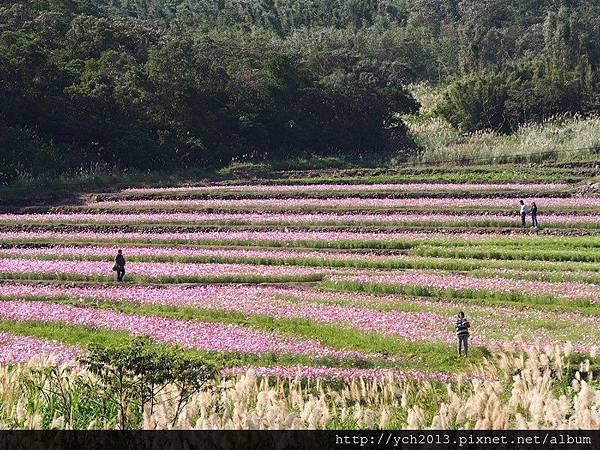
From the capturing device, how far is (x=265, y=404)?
11.7m

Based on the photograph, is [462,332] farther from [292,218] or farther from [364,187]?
[364,187]

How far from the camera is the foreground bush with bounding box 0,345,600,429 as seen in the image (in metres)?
10.3

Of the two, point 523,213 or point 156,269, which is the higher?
point 523,213

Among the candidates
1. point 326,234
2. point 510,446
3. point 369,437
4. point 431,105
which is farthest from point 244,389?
point 431,105

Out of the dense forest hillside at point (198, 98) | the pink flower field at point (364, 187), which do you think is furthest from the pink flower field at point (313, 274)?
the dense forest hillside at point (198, 98)

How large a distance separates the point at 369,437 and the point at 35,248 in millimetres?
30572

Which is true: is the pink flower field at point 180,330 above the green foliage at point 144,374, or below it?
below

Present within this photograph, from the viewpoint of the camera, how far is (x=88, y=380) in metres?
13.9

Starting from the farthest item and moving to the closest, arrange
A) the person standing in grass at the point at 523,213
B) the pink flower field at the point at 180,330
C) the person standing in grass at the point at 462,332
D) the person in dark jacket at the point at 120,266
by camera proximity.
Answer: the person standing in grass at the point at 523,213 → the person in dark jacket at the point at 120,266 → the pink flower field at the point at 180,330 → the person standing in grass at the point at 462,332

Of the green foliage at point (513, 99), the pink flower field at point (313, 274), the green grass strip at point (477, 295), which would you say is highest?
the green foliage at point (513, 99)

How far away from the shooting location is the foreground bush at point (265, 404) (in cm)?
1026

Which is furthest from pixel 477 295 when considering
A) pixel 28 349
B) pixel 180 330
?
pixel 28 349

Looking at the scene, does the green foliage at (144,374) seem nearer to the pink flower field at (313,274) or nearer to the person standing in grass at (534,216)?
the pink flower field at (313,274)

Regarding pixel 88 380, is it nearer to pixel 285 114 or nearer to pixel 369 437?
pixel 369 437
